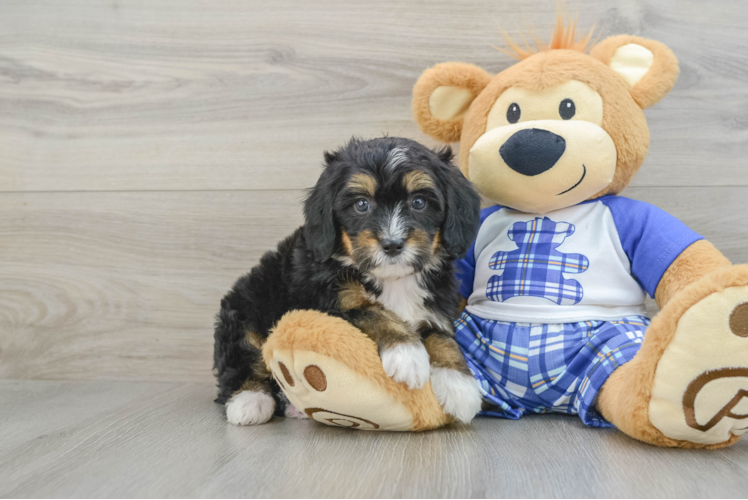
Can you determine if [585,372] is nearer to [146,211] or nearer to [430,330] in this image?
[430,330]

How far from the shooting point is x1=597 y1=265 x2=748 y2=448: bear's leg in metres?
1.24

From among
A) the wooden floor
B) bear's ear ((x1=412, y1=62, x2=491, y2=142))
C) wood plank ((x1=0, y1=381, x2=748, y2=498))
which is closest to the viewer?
wood plank ((x1=0, y1=381, x2=748, y2=498))

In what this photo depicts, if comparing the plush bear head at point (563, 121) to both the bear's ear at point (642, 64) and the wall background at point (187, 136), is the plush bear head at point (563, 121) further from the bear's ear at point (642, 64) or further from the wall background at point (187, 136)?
the wall background at point (187, 136)

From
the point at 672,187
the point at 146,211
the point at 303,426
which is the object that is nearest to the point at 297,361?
the point at 303,426

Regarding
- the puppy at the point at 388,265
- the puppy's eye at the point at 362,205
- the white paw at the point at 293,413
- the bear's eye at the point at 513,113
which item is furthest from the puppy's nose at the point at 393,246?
the white paw at the point at 293,413

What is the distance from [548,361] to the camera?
1.63m

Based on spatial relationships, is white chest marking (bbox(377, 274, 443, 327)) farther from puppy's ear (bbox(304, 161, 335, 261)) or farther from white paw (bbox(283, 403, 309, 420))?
white paw (bbox(283, 403, 309, 420))

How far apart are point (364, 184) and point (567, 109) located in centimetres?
68

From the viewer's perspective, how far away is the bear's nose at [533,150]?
162cm

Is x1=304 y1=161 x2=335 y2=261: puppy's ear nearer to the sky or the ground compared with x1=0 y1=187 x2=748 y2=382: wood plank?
nearer to the sky

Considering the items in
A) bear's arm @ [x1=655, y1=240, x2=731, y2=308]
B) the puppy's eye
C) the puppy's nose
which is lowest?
bear's arm @ [x1=655, y1=240, x2=731, y2=308]

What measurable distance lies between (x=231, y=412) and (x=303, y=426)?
0.24m

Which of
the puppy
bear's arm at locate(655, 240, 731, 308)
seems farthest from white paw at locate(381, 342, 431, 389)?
bear's arm at locate(655, 240, 731, 308)

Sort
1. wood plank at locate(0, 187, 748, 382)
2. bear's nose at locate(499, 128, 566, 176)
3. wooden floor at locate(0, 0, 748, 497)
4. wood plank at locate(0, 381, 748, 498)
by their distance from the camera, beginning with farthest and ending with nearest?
wood plank at locate(0, 187, 748, 382)
wooden floor at locate(0, 0, 748, 497)
bear's nose at locate(499, 128, 566, 176)
wood plank at locate(0, 381, 748, 498)
